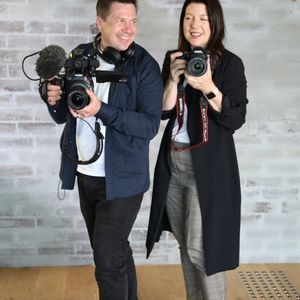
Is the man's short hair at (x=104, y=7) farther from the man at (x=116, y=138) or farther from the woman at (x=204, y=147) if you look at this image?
the woman at (x=204, y=147)

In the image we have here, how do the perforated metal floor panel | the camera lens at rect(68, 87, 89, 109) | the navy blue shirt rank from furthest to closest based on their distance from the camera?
the perforated metal floor panel, the navy blue shirt, the camera lens at rect(68, 87, 89, 109)

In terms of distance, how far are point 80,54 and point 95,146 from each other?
31 centimetres

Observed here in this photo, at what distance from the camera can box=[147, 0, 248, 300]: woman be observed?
1464mm

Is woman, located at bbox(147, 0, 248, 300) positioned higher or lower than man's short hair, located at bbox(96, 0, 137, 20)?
lower

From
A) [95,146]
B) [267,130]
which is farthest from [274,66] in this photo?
[95,146]

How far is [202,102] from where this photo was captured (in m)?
1.46

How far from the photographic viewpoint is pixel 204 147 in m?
1.50

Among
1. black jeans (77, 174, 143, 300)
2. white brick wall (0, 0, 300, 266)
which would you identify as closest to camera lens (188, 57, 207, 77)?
black jeans (77, 174, 143, 300)

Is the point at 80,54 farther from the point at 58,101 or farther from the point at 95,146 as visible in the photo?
the point at 95,146

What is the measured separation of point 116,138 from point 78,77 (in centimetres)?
25

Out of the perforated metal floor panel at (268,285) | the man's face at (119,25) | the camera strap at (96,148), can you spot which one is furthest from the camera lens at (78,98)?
the perforated metal floor panel at (268,285)

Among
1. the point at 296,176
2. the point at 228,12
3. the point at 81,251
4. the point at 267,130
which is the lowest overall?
the point at 81,251

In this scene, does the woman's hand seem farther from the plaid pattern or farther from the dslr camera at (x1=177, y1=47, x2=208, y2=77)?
the plaid pattern

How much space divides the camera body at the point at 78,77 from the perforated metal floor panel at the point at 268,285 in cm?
135
